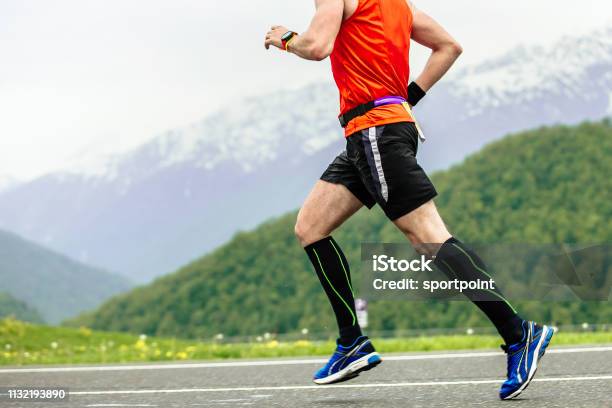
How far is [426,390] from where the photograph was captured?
433 centimetres

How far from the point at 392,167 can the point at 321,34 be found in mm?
625

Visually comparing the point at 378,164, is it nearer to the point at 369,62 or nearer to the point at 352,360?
the point at 369,62

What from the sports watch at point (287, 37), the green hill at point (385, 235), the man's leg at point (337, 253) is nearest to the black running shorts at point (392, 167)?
the man's leg at point (337, 253)

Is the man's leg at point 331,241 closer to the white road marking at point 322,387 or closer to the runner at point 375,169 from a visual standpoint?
the runner at point 375,169

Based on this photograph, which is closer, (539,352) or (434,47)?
(539,352)

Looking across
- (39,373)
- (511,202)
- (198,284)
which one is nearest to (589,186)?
(511,202)

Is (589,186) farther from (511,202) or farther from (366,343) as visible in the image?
(366,343)

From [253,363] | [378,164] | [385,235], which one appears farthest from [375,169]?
[385,235]

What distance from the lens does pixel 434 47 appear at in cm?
446

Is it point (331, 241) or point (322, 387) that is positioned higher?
point (331, 241)

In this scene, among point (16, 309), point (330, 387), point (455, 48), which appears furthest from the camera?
point (16, 309)

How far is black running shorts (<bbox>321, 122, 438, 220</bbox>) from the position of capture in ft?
12.7

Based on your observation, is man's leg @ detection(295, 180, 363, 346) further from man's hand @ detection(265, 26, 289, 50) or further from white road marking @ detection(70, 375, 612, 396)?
man's hand @ detection(265, 26, 289, 50)

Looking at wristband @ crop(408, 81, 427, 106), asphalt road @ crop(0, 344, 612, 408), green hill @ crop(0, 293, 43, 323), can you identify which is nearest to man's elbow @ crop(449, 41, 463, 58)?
wristband @ crop(408, 81, 427, 106)
